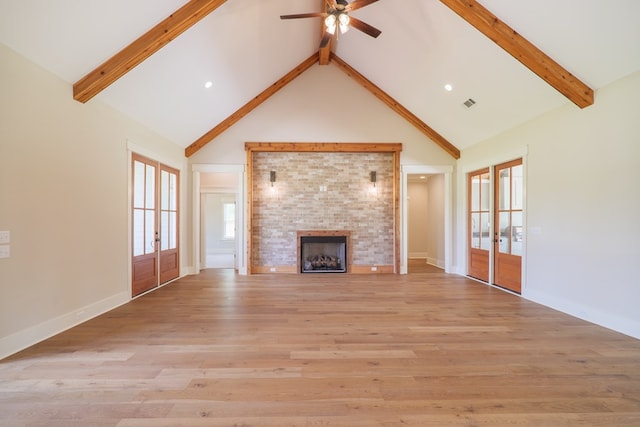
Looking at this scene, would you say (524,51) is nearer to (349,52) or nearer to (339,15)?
(339,15)

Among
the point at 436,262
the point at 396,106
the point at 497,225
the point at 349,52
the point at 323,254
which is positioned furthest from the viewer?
the point at 436,262

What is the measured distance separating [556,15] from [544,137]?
1.63 metres

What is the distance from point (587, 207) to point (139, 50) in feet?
18.5

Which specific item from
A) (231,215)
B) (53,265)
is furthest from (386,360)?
(231,215)

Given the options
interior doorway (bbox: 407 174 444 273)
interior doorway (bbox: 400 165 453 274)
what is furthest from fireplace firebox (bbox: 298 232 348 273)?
interior doorway (bbox: 407 174 444 273)

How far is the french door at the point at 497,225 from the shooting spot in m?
4.52

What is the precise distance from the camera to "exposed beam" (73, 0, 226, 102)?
3.15 m

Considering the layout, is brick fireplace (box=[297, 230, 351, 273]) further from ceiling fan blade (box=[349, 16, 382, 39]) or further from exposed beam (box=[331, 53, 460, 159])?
ceiling fan blade (box=[349, 16, 382, 39])

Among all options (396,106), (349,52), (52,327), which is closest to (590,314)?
(396,106)

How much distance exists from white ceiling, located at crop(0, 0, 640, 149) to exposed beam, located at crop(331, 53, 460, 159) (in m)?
0.14

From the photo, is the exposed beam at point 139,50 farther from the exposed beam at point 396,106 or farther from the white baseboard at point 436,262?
the white baseboard at point 436,262

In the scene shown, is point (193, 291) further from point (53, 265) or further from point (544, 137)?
point (544, 137)

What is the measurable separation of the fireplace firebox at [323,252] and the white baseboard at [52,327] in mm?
3395

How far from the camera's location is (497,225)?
4.98 metres
